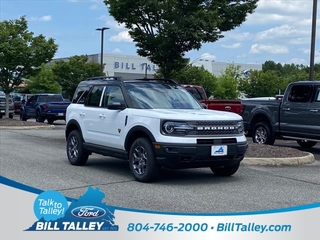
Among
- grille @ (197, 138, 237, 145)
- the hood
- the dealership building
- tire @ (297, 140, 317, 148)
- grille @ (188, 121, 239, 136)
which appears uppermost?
the dealership building

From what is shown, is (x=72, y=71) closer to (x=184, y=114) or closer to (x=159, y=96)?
(x=159, y=96)

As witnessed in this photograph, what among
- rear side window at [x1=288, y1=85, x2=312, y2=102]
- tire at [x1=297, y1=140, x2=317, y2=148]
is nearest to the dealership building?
tire at [x1=297, y1=140, x2=317, y2=148]

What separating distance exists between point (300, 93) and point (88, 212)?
11.6 metres

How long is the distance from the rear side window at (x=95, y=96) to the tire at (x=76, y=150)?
751mm

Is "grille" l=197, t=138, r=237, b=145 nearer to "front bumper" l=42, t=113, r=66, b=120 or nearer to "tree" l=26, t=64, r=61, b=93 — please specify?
"front bumper" l=42, t=113, r=66, b=120

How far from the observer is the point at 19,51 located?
26906mm

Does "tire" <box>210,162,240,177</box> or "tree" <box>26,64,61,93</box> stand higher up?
"tree" <box>26,64,61,93</box>

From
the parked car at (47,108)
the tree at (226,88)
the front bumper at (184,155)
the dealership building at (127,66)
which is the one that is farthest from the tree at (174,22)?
the dealership building at (127,66)

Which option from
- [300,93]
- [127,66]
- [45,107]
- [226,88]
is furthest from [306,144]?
[127,66]

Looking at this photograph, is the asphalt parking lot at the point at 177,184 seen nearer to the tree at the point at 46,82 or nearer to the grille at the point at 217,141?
the grille at the point at 217,141

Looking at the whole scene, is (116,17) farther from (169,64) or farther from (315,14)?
(315,14)

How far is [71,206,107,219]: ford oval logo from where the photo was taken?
15.1 ft

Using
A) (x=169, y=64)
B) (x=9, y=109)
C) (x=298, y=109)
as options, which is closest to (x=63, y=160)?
(x=169, y=64)

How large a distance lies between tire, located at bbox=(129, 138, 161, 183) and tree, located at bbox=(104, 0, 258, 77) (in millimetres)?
6053
